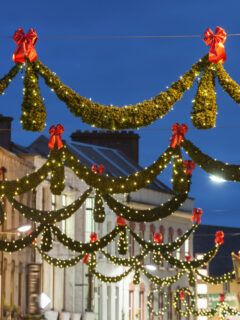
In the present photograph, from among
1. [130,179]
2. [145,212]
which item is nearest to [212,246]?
[145,212]

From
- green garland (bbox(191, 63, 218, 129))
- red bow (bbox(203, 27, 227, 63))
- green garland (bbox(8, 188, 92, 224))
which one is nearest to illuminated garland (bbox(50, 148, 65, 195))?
green garland (bbox(191, 63, 218, 129))

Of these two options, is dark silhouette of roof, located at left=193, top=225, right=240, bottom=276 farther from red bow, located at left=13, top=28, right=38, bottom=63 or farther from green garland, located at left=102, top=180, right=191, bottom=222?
red bow, located at left=13, top=28, right=38, bottom=63

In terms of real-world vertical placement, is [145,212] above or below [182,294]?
above

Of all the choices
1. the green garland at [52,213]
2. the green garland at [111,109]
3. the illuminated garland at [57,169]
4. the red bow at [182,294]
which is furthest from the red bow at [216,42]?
the red bow at [182,294]

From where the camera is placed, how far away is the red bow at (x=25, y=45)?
73.6 feet

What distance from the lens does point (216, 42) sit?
22453 millimetres

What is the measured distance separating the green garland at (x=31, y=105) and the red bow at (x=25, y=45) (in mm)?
149

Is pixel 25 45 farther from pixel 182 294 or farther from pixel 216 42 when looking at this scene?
pixel 182 294

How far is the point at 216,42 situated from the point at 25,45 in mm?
3263

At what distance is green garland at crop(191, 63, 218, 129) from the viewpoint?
22.7m

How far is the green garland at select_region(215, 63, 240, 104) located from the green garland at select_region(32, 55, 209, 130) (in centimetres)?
78

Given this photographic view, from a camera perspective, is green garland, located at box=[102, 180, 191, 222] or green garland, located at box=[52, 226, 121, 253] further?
green garland, located at box=[52, 226, 121, 253]

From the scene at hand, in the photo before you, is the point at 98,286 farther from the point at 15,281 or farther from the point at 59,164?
the point at 59,164

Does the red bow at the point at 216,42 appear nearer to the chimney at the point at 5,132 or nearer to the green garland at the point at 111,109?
the green garland at the point at 111,109
